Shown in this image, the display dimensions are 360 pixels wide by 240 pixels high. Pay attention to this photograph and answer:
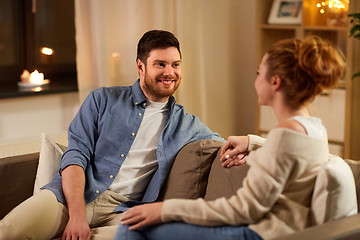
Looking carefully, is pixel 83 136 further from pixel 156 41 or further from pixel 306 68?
pixel 306 68

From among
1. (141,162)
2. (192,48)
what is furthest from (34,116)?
(141,162)

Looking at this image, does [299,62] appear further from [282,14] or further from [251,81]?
[251,81]

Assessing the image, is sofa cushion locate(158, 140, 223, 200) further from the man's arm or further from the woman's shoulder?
the woman's shoulder

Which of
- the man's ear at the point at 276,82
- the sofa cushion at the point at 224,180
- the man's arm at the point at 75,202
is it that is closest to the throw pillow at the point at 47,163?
the man's arm at the point at 75,202

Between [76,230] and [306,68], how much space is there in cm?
103

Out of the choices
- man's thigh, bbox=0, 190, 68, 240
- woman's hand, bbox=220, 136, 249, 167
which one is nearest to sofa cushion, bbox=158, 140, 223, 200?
A: woman's hand, bbox=220, 136, 249, 167

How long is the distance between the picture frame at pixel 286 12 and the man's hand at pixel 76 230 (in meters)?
2.47

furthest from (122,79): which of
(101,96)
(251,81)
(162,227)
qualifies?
(162,227)

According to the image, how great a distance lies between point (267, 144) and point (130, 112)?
1.01m

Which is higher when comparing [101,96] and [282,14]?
[282,14]

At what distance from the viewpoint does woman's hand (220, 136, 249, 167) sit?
1.95m

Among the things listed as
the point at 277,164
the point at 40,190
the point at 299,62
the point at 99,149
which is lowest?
the point at 40,190

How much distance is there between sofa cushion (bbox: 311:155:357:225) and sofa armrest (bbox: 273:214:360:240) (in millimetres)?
30

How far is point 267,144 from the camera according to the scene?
4.79 feet
